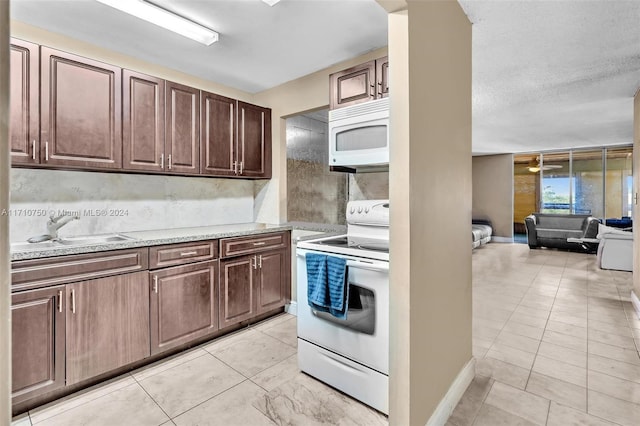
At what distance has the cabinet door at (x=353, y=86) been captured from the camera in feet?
8.05

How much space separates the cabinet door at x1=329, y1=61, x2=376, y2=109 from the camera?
2455 mm

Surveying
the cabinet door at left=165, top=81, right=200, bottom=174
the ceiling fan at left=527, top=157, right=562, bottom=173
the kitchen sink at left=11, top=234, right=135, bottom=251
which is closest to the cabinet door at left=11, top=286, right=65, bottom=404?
the kitchen sink at left=11, top=234, right=135, bottom=251

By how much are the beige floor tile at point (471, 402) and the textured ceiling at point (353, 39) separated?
2.41m

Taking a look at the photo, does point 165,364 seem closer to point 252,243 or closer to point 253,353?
point 253,353

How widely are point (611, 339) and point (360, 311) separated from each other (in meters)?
2.55

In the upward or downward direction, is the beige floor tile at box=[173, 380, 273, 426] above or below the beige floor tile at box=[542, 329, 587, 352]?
below

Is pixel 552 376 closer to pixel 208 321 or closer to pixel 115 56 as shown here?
pixel 208 321

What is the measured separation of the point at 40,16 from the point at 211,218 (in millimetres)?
2047

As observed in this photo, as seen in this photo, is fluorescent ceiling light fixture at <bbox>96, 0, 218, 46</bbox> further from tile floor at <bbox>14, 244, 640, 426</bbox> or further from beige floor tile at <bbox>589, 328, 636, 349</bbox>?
beige floor tile at <bbox>589, 328, 636, 349</bbox>

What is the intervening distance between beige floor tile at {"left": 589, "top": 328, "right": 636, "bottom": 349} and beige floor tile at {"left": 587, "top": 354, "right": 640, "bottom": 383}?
15.1 inches

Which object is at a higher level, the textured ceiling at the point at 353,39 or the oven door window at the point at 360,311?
the textured ceiling at the point at 353,39

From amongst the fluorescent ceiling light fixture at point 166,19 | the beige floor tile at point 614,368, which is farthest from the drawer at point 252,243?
the beige floor tile at point 614,368

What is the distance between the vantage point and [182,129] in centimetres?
281

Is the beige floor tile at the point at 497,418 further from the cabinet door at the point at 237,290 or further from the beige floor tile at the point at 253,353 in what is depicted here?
the cabinet door at the point at 237,290
